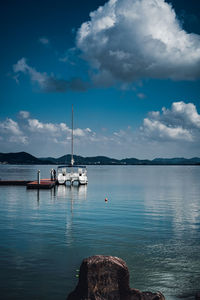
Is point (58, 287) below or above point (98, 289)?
below

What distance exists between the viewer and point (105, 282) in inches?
331

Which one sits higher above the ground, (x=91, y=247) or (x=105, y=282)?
(x=105, y=282)

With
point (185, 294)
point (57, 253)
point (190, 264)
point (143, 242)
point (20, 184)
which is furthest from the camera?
point (20, 184)

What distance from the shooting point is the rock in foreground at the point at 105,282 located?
8.34 metres

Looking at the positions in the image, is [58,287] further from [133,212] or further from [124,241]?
[133,212]

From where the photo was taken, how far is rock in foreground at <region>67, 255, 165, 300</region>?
8.34m

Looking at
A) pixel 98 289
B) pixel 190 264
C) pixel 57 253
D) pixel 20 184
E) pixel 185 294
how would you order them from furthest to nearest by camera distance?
pixel 20 184 < pixel 57 253 < pixel 190 264 < pixel 185 294 < pixel 98 289

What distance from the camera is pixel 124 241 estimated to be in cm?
1688

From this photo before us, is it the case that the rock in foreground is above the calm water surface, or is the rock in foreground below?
above

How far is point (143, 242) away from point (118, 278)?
862 cm

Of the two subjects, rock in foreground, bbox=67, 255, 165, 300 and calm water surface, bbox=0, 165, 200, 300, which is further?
calm water surface, bbox=0, 165, 200, 300

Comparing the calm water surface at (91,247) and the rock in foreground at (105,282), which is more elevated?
Result: the rock in foreground at (105,282)

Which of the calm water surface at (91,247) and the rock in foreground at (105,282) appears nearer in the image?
the rock in foreground at (105,282)

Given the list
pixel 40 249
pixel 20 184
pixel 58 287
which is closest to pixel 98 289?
pixel 58 287
